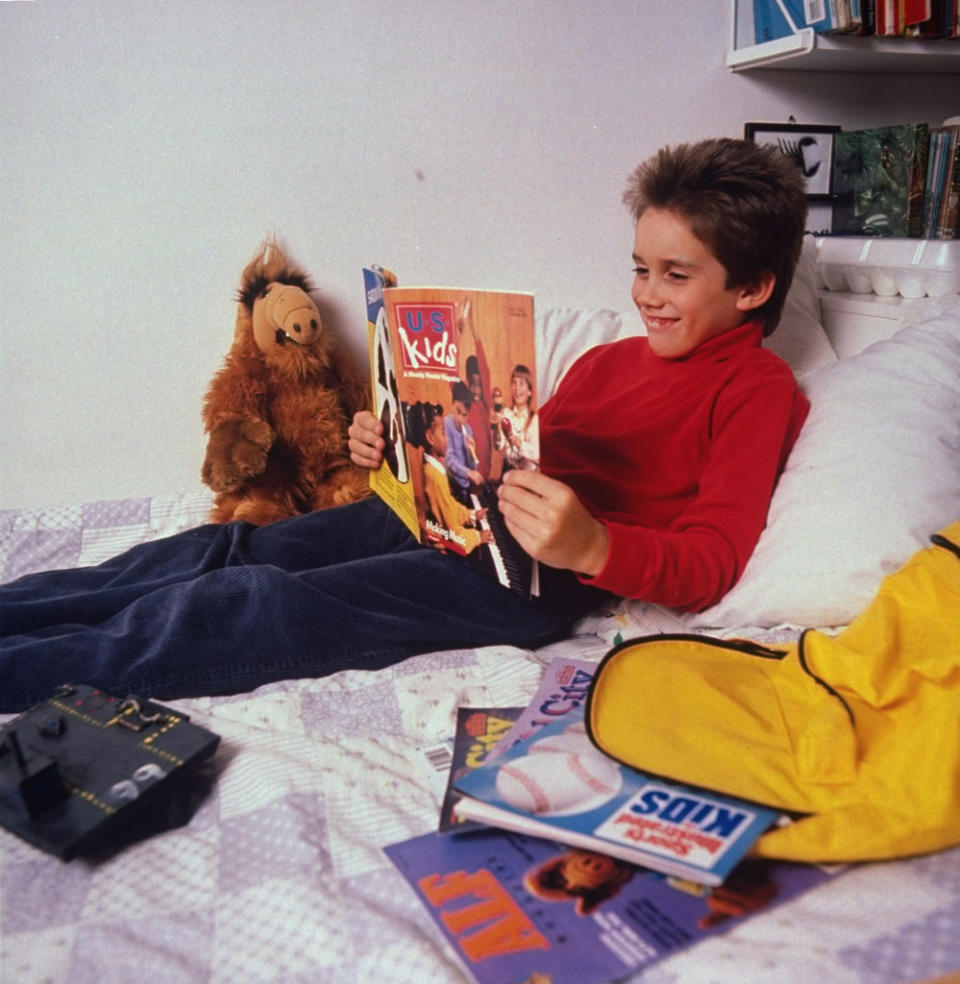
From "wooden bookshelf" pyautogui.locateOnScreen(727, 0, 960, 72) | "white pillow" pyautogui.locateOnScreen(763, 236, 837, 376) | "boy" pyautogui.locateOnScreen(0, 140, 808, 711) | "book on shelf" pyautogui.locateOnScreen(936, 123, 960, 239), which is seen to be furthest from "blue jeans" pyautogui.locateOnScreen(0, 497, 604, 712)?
"wooden bookshelf" pyautogui.locateOnScreen(727, 0, 960, 72)

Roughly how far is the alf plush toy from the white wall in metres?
0.08

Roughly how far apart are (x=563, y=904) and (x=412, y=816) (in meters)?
0.16

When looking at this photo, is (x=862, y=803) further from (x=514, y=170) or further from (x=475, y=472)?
(x=514, y=170)

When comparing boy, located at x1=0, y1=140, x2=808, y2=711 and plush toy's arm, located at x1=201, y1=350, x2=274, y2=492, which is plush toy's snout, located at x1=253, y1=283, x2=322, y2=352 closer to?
plush toy's arm, located at x1=201, y1=350, x2=274, y2=492

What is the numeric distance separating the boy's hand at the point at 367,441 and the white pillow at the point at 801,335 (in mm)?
604

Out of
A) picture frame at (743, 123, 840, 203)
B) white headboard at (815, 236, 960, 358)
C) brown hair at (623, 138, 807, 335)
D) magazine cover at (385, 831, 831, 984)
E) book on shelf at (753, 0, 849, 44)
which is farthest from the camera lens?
picture frame at (743, 123, 840, 203)

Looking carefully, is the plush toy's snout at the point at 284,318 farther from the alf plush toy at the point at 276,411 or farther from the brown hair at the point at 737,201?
the brown hair at the point at 737,201

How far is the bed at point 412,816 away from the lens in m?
0.55

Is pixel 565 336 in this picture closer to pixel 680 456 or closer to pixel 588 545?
pixel 680 456

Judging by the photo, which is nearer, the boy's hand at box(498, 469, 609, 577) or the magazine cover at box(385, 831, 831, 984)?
the magazine cover at box(385, 831, 831, 984)

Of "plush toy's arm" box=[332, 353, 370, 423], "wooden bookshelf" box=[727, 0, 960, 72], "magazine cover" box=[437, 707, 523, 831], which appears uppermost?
"wooden bookshelf" box=[727, 0, 960, 72]

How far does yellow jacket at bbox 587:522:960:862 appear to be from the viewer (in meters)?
0.59

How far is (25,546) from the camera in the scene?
1285mm

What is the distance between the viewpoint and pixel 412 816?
697 mm
